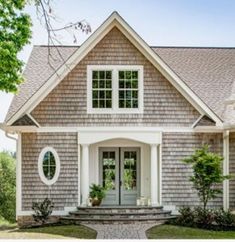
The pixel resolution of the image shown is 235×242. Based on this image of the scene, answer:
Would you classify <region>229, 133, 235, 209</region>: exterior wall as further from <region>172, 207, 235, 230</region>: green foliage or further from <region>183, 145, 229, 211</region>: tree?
<region>183, 145, 229, 211</region>: tree

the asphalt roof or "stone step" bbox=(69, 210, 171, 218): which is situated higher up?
the asphalt roof

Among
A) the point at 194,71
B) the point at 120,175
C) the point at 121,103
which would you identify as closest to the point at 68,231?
the point at 120,175

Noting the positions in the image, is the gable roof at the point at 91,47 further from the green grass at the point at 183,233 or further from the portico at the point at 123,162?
the green grass at the point at 183,233

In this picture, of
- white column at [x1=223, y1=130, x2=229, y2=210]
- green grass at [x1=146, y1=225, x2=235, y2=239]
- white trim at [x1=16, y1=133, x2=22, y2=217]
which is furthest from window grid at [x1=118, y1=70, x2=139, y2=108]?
green grass at [x1=146, y1=225, x2=235, y2=239]

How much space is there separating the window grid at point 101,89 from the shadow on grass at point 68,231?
441 centimetres

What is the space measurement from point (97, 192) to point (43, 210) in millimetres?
1806

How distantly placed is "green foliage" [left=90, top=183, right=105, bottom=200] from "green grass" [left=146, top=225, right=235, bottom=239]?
2.78 m

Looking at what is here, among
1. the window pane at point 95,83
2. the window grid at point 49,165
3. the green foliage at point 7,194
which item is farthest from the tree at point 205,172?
the green foliage at point 7,194

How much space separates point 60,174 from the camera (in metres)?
18.8

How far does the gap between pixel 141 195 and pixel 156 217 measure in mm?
1669

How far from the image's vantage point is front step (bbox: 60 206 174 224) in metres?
17.6

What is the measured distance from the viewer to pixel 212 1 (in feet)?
39.8

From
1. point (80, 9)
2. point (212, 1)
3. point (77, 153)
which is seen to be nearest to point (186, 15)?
point (212, 1)

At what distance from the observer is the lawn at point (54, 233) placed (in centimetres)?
1475
